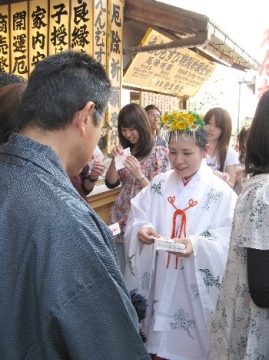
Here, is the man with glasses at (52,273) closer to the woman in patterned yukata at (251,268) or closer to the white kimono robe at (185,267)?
the woman in patterned yukata at (251,268)

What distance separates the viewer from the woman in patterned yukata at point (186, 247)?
262 cm

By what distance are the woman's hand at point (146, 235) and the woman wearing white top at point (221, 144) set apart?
6.97 feet

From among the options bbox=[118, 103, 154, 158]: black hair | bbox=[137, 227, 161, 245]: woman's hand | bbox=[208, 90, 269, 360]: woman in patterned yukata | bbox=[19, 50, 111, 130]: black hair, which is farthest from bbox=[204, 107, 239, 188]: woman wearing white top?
bbox=[19, 50, 111, 130]: black hair

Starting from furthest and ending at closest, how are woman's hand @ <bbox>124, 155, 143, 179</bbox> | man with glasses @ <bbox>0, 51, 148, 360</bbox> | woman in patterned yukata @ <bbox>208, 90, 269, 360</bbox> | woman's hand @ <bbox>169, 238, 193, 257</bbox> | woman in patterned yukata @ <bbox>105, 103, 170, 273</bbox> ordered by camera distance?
woman in patterned yukata @ <bbox>105, 103, 170, 273</bbox> → woman's hand @ <bbox>124, 155, 143, 179</bbox> → woman's hand @ <bbox>169, 238, 193, 257</bbox> → woman in patterned yukata @ <bbox>208, 90, 269, 360</bbox> → man with glasses @ <bbox>0, 51, 148, 360</bbox>

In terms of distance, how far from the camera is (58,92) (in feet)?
3.81

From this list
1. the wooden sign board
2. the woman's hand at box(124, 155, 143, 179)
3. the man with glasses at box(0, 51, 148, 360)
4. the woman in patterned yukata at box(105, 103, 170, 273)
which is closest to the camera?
the man with glasses at box(0, 51, 148, 360)

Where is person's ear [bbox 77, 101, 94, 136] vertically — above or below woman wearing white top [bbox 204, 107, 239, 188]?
above

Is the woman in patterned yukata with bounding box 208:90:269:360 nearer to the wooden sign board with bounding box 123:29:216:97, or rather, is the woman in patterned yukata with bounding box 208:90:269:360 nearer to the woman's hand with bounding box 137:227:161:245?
the woman's hand with bounding box 137:227:161:245

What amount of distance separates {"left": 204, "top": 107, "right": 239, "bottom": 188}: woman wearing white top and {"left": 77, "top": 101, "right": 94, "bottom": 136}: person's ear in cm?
352

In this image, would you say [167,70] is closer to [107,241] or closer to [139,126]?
[139,126]

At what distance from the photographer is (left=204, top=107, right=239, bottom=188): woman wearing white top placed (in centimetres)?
456

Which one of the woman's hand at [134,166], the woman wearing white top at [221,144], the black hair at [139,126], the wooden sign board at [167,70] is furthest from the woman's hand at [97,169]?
the wooden sign board at [167,70]

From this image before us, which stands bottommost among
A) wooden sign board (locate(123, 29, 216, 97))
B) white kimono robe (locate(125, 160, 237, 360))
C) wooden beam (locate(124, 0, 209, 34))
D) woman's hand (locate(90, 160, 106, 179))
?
white kimono robe (locate(125, 160, 237, 360))

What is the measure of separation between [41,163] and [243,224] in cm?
110
